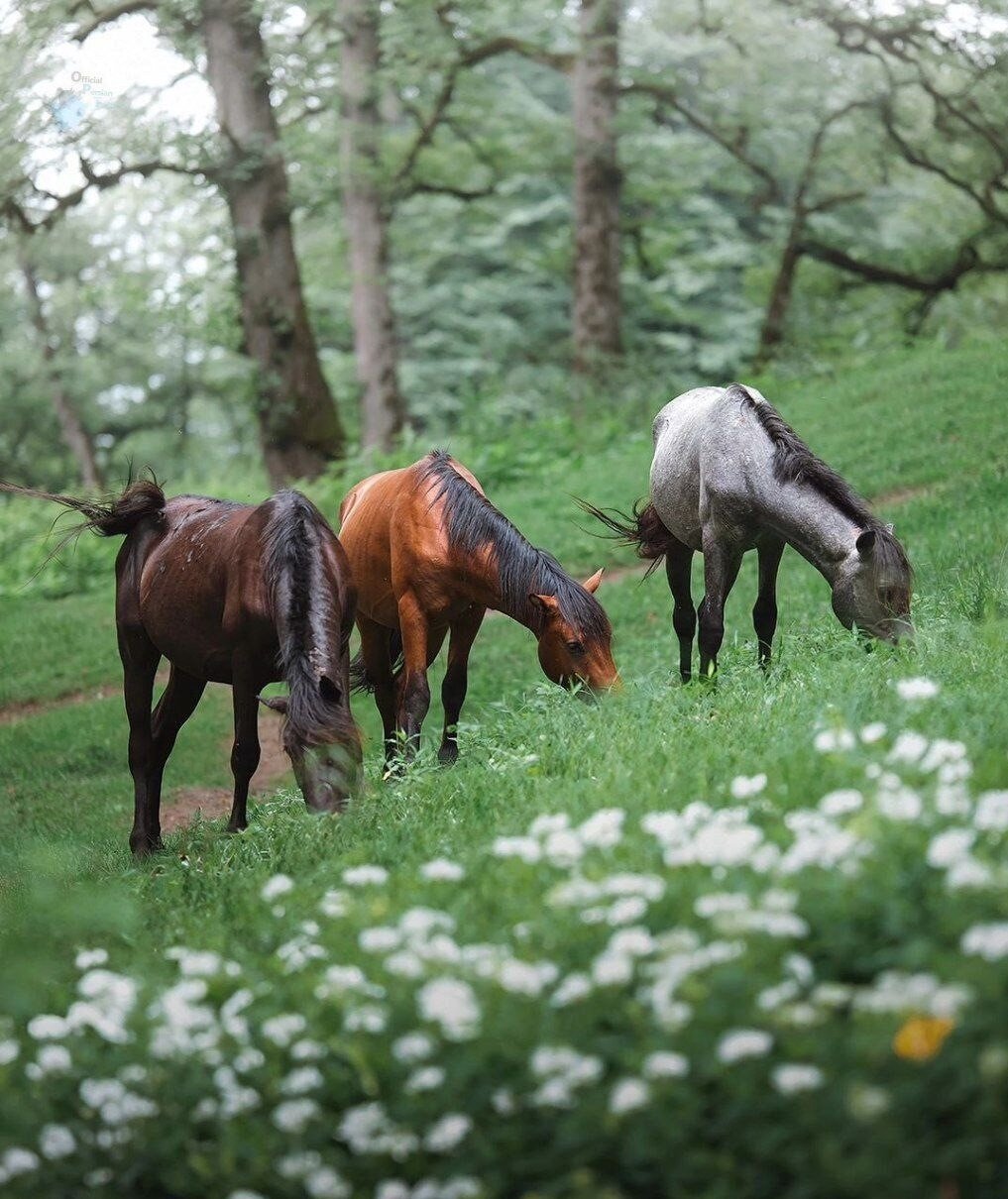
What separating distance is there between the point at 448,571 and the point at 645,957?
4935 millimetres

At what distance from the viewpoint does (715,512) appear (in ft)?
26.8

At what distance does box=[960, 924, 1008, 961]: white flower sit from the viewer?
305 centimetres

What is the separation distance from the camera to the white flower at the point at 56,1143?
139 inches

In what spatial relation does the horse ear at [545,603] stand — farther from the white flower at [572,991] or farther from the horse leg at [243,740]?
the white flower at [572,991]

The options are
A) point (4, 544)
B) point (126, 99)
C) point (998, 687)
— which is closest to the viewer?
point (998, 687)

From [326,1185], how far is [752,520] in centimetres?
547

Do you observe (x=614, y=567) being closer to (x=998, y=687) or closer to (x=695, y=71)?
(x=998, y=687)

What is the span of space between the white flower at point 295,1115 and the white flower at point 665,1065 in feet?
2.75

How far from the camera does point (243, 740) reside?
7.29m

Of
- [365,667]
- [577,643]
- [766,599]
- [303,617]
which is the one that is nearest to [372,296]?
[365,667]

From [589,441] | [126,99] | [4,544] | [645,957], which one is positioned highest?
[126,99]

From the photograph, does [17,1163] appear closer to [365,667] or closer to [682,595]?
[365,667]

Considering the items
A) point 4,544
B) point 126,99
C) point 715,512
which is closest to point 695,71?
point 126,99

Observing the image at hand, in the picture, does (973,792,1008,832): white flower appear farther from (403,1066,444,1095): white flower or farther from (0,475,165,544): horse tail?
(0,475,165,544): horse tail
